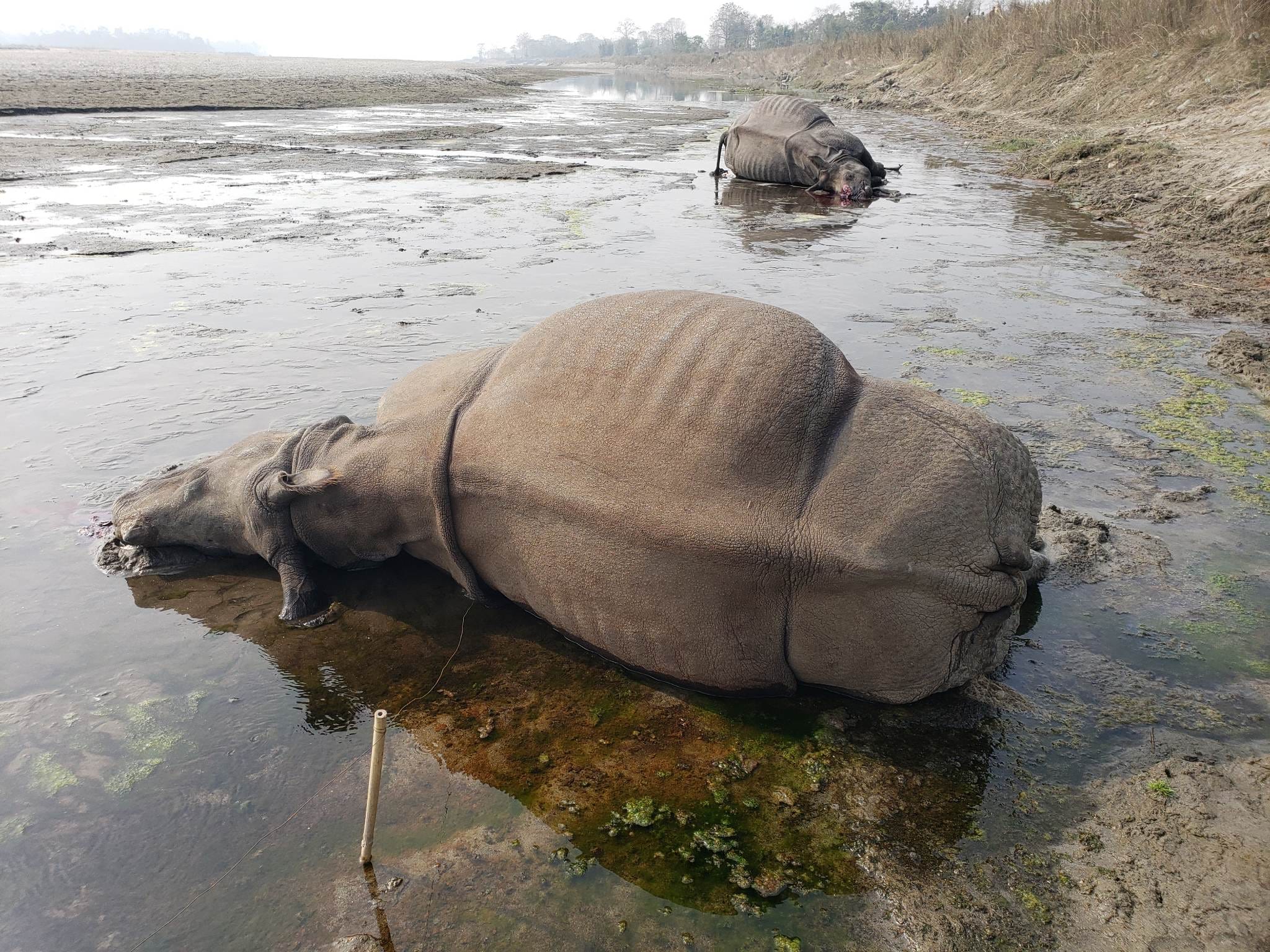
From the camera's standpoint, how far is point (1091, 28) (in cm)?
1925

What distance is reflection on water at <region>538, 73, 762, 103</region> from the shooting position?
42031 millimetres

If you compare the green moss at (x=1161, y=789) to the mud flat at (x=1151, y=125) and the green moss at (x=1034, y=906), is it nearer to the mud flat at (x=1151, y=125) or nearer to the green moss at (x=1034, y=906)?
the green moss at (x=1034, y=906)

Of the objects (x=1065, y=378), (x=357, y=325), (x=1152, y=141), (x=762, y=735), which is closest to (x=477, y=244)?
(x=357, y=325)

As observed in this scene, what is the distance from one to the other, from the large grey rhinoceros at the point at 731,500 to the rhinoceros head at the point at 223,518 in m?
0.68

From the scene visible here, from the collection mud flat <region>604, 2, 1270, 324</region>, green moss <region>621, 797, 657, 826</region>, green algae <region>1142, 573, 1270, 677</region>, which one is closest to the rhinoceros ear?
green moss <region>621, 797, 657, 826</region>

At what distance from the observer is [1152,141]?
39.5 ft

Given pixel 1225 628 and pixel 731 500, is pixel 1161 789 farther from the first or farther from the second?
pixel 731 500

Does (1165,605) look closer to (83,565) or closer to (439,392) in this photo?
(439,392)

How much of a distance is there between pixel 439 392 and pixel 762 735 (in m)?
1.85

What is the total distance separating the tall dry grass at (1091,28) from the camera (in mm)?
13703

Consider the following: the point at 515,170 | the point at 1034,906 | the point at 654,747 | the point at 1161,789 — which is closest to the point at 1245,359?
the point at 1161,789

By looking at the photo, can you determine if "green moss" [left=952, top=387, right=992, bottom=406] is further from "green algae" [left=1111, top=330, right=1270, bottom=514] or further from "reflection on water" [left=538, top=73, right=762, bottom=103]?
"reflection on water" [left=538, top=73, right=762, bottom=103]

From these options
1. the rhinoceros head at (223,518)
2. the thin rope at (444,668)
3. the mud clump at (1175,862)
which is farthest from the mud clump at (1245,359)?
the rhinoceros head at (223,518)

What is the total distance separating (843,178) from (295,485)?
10.9 meters
